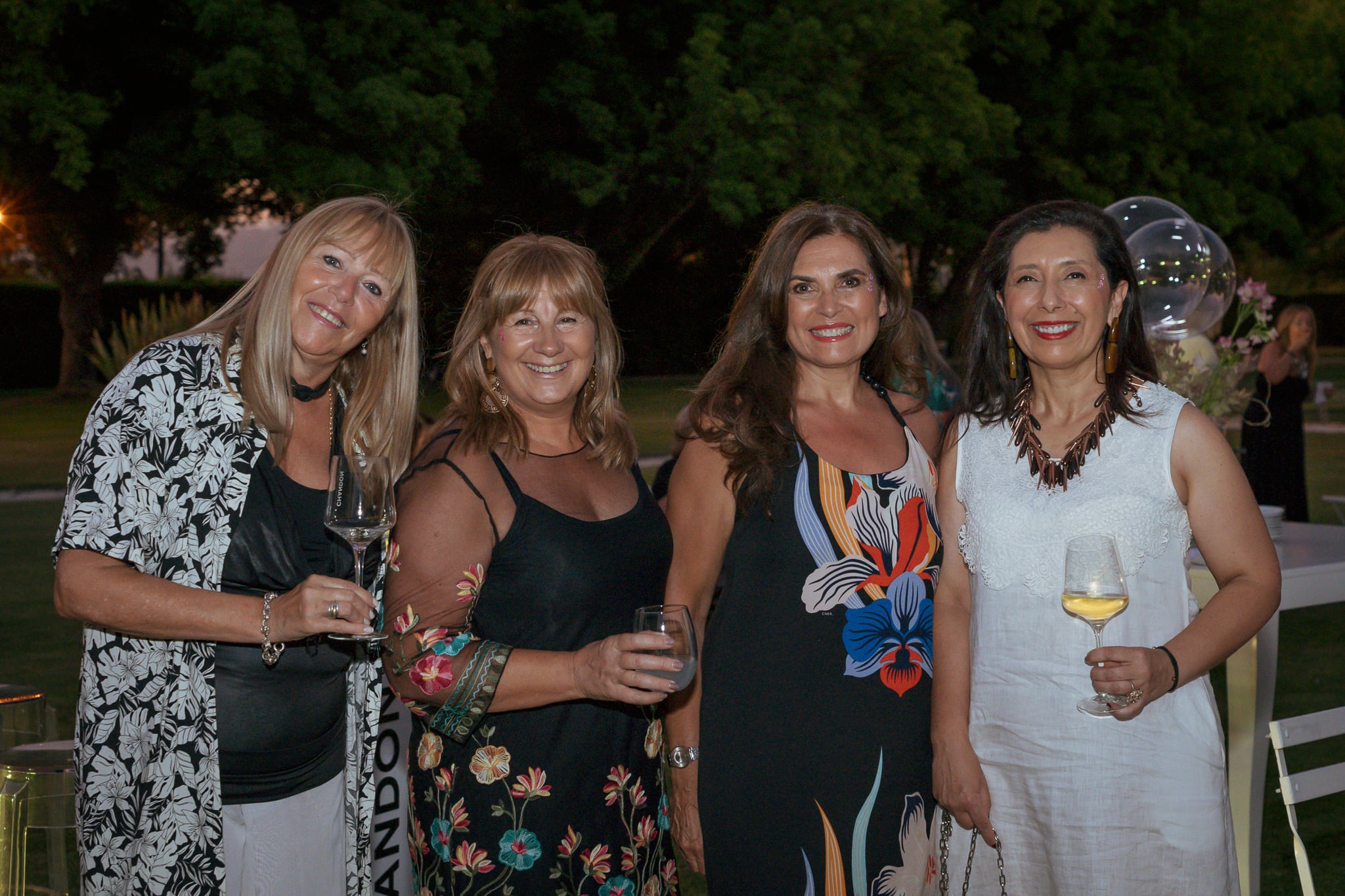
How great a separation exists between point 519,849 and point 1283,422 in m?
9.68

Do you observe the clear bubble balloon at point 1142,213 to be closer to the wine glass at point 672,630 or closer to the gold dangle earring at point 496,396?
the gold dangle earring at point 496,396

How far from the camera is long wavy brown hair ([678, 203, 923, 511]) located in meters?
2.61

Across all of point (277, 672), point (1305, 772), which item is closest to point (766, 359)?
point (277, 672)

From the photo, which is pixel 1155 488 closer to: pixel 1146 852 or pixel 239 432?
pixel 1146 852

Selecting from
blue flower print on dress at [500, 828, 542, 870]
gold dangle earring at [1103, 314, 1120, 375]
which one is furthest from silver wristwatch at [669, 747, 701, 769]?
gold dangle earring at [1103, 314, 1120, 375]

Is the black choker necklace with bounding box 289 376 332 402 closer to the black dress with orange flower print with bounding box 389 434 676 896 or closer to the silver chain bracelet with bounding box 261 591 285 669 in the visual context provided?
the black dress with orange flower print with bounding box 389 434 676 896

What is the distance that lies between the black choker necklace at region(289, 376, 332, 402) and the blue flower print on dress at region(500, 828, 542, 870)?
101 cm

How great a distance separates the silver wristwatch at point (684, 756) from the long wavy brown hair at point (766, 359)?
0.55 m

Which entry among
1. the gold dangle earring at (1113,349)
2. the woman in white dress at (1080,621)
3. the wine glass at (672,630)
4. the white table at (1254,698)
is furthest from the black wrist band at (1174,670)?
the white table at (1254,698)

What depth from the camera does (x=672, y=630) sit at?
2004mm

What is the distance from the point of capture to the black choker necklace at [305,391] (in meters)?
2.54

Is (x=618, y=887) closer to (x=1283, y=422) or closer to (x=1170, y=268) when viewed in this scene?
(x=1170, y=268)

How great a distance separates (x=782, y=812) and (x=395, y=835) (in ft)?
4.64

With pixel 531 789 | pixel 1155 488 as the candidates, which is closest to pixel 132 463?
pixel 531 789
